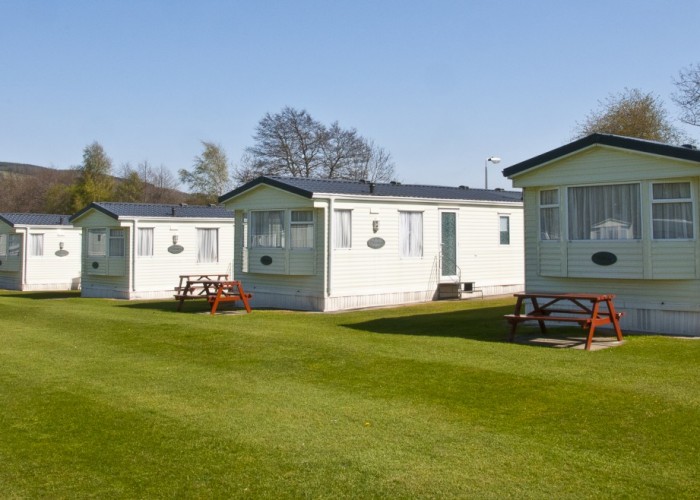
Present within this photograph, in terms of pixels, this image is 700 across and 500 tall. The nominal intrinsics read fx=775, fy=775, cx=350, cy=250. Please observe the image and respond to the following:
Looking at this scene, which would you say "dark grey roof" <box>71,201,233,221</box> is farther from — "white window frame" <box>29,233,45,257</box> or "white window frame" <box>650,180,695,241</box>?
"white window frame" <box>650,180,695,241</box>

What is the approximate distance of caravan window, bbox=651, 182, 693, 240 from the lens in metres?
11.8

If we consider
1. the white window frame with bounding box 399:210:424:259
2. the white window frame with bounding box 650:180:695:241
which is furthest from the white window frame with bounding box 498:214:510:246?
the white window frame with bounding box 650:180:695:241

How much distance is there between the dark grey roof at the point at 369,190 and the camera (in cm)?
1808

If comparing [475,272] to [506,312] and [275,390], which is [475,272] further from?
[275,390]

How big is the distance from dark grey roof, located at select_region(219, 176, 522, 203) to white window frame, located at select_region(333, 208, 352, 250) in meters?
0.46

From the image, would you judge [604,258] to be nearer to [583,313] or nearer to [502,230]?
[583,313]

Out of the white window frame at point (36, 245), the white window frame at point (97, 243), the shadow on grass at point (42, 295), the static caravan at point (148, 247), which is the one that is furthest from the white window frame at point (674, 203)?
the white window frame at point (36, 245)

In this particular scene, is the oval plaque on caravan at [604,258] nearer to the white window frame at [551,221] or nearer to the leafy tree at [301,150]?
the white window frame at [551,221]

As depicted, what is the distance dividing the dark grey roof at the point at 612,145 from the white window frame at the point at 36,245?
2066 centimetres

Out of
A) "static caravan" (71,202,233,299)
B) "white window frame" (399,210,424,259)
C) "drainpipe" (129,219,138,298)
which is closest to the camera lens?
"white window frame" (399,210,424,259)

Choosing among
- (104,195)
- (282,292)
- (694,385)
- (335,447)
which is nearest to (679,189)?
(694,385)

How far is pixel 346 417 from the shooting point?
6945 mm

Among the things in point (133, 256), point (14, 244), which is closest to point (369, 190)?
point (133, 256)

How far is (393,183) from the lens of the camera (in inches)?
847
